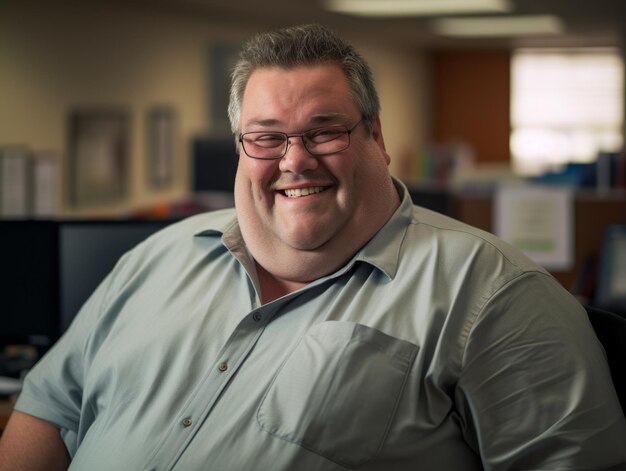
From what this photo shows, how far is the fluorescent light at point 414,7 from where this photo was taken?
7.06 meters

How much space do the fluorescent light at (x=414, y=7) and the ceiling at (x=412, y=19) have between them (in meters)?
0.14

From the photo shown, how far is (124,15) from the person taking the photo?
682cm

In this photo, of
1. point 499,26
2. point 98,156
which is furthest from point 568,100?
point 98,156

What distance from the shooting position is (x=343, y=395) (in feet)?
4.63

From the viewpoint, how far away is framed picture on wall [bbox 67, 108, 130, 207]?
633 centimetres

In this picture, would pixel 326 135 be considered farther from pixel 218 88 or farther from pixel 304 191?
pixel 218 88

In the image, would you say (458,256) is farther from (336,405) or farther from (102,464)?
(102,464)

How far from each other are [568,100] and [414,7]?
438cm

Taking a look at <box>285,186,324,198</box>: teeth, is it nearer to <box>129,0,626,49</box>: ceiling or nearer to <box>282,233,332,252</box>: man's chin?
<box>282,233,332,252</box>: man's chin

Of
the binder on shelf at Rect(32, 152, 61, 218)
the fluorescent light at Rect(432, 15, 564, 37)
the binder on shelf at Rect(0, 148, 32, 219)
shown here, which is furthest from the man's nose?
the fluorescent light at Rect(432, 15, 564, 37)

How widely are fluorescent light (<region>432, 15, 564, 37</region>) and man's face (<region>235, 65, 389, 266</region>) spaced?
22.7 feet

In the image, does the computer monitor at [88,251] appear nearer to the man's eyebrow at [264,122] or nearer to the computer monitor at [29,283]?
the computer monitor at [29,283]

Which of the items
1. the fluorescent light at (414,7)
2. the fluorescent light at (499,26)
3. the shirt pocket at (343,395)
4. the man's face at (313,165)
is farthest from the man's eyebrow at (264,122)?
the fluorescent light at (499,26)

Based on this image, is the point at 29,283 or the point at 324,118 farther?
the point at 29,283
